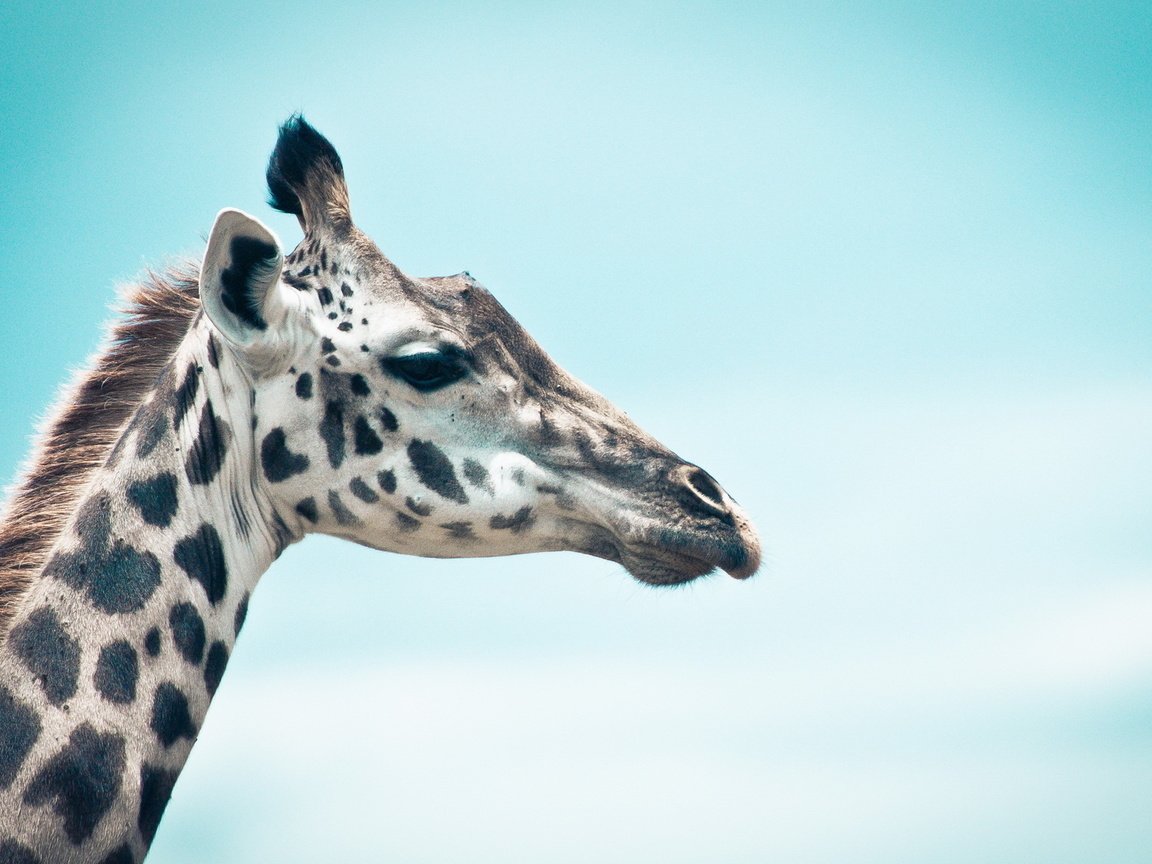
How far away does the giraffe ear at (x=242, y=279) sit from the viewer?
5547mm

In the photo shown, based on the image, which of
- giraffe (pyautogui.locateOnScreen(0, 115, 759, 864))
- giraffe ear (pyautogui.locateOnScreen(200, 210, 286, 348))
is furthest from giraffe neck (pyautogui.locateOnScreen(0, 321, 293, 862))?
giraffe ear (pyautogui.locateOnScreen(200, 210, 286, 348))

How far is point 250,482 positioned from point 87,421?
1.03m

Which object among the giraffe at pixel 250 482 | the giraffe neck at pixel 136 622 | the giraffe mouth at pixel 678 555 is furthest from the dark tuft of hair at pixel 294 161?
the giraffe mouth at pixel 678 555

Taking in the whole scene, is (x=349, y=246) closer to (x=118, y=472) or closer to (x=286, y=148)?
(x=286, y=148)

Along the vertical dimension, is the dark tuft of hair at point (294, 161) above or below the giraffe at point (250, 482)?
above

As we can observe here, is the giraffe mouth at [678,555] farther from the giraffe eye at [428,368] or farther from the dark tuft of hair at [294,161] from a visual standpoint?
the dark tuft of hair at [294,161]

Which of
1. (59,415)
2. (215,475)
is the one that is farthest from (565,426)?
(59,415)

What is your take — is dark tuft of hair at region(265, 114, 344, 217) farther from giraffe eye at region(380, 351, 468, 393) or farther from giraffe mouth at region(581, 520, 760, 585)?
giraffe mouth at region(581, 520, 760, 585)

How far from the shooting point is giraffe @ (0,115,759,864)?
16.7ft

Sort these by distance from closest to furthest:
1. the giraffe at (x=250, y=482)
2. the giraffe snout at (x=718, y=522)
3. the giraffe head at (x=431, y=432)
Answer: the giraffe at (x=250, y=482) → the giraffe head at (x=431, y=432) → the giraffe snout at (x=718, y=522)

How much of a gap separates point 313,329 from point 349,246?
0.71 m

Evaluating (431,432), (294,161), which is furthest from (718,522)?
(294,161)

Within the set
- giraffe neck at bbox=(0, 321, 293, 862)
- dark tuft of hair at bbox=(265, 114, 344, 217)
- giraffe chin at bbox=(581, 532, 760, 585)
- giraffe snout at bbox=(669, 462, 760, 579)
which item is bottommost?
giraffe neck at bbox=(0, 321, 293, 862)

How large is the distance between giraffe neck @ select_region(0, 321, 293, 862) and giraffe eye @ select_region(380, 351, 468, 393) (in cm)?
76
